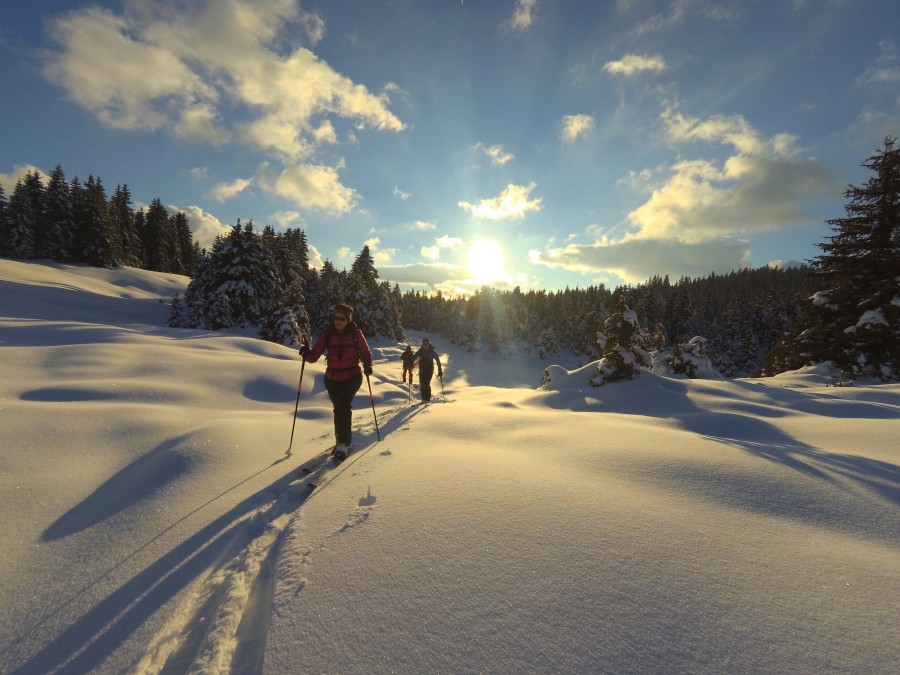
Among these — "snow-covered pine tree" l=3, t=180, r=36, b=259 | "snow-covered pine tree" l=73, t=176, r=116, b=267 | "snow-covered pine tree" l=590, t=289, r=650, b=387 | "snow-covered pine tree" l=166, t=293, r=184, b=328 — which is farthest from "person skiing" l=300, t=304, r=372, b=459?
"snow-covered pine tree" l=3, t=180, r=36, b=259

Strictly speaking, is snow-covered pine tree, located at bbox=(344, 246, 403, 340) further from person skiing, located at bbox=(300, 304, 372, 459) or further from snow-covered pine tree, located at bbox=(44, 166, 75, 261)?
person skiing, located at bbox=(300, 304, 372, 459)

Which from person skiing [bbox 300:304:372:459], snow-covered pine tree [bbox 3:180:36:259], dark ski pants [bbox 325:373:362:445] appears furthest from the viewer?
snow-covered pine tree [bbox 3:180:36:259]

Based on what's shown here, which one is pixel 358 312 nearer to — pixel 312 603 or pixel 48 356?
pixel 48 356

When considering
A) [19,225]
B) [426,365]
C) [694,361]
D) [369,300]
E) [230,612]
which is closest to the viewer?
[230,612]

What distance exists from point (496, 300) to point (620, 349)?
188 ft

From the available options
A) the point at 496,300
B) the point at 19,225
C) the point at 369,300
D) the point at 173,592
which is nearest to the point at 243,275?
the point at 369,300

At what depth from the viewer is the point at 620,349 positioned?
14.4 metres

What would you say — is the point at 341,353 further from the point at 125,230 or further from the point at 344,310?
the point at 125,230

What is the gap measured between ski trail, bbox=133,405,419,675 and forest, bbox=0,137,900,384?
1356cm

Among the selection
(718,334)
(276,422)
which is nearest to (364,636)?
(276,422)

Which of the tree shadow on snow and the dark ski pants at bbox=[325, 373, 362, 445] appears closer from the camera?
the tree shadow on snow

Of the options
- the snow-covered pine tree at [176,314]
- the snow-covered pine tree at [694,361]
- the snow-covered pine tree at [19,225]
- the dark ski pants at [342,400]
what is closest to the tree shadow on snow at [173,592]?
the dark ski pants at [342,400]

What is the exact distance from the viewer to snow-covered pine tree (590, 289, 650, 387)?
1405 centimetres

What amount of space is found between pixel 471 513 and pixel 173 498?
126 inches
